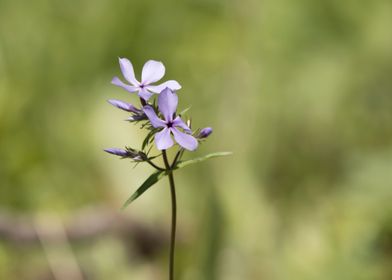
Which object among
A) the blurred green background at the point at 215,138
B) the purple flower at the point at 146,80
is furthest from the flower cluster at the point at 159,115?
the blurred green background at the point at 215,138

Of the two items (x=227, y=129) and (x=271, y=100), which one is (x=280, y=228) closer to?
(x=227, y=129)

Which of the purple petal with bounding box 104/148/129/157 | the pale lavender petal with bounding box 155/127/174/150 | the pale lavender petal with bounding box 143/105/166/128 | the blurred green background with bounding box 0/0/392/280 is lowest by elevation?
the purple petal with bounding box 104/148/129/157

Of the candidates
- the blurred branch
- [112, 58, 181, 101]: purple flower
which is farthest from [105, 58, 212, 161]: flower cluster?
the blurred branch

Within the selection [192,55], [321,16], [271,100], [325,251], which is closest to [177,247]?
[325,251]

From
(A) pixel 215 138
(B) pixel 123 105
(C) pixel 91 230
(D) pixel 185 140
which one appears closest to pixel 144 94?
(B) pixel 123 105

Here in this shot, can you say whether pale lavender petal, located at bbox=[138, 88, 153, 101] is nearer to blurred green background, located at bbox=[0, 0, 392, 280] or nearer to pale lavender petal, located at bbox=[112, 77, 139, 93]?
pale lavender petal, located at bbox=[112, 77, 139, 93]
